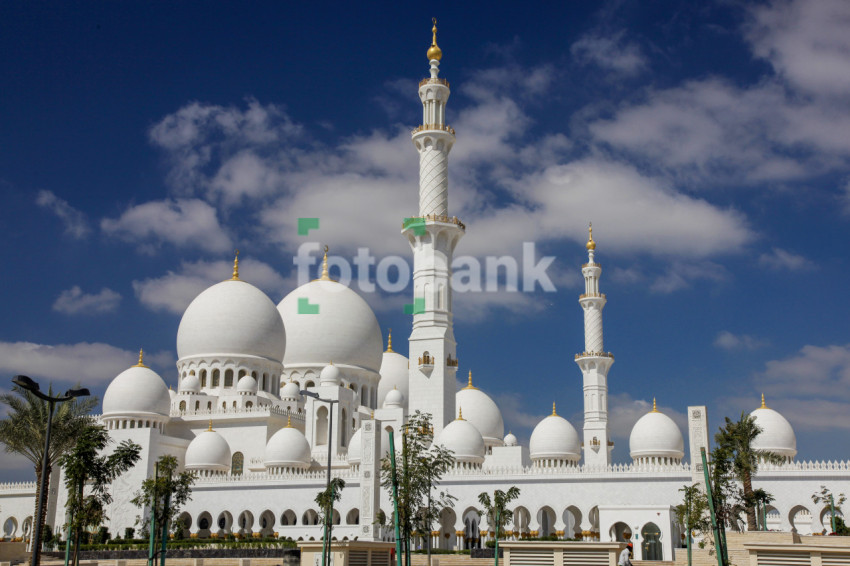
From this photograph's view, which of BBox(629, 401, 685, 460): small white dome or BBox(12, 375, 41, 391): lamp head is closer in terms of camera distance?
BBox(12, 375, 41, 391): lamp head

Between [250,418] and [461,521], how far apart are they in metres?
14.4

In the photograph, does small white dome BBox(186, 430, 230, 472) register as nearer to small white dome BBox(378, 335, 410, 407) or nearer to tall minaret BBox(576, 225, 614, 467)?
small white dome BBox(378, 335, 410, 407)

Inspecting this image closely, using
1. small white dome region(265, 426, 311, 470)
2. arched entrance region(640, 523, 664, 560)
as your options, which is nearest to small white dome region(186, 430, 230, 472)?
small white dome region(265, 426, 311, 470)

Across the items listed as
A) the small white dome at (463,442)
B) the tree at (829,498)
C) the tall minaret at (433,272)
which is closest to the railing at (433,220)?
the tall minaret at (433,272)

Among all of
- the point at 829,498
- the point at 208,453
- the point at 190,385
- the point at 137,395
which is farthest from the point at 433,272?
the point at 829,498

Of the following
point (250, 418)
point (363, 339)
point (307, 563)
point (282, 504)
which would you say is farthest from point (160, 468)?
point (363, 339)

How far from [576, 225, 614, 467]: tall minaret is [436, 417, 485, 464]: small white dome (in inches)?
374

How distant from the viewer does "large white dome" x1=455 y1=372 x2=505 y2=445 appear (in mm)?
53688

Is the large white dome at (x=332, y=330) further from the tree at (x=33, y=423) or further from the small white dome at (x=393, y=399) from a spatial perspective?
the tree at (x=33, y=423)

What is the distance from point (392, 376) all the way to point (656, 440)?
21.8 meters

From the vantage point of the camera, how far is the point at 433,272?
45156mm

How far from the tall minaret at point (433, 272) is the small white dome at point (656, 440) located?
363 inches

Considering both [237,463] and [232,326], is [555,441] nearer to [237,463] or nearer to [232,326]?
[237,463]

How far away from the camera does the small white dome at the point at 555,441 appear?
44.8 m
